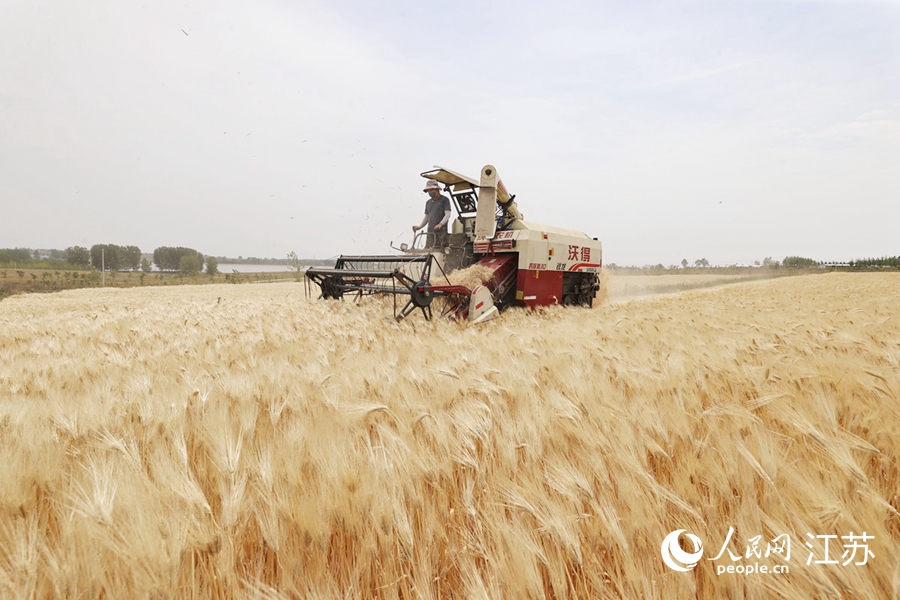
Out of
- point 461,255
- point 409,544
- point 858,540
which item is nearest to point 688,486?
point 858,540

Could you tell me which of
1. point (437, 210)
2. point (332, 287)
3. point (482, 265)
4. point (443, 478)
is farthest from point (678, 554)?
point (437, 210)

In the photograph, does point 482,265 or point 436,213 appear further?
point 436,213

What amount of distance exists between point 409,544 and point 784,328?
14.6 ft

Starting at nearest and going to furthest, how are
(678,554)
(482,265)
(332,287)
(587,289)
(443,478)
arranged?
(678,554)
(443,478)
(482,265)
(332,287)
(587,289)

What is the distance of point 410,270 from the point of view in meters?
6.22

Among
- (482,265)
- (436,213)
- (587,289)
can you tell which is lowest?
(587,289)

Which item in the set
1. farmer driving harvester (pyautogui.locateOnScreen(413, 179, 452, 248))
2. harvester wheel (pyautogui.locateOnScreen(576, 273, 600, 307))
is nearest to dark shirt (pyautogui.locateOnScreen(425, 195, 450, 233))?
farmer driving harvester (pyautogui.locateOnScreen(413, 179, 452, 248))

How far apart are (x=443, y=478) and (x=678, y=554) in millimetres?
620

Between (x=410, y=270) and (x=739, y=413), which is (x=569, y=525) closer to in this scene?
(x=739, y=413)

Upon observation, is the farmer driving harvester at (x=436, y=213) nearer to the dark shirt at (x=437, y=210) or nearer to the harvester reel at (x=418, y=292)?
the dark shirt at (x=437, y=210)

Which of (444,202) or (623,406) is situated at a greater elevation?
(444,202)

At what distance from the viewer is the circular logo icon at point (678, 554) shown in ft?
2.59

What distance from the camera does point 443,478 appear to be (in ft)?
3.90

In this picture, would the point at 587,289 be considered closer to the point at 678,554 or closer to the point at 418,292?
the point at 418,292
